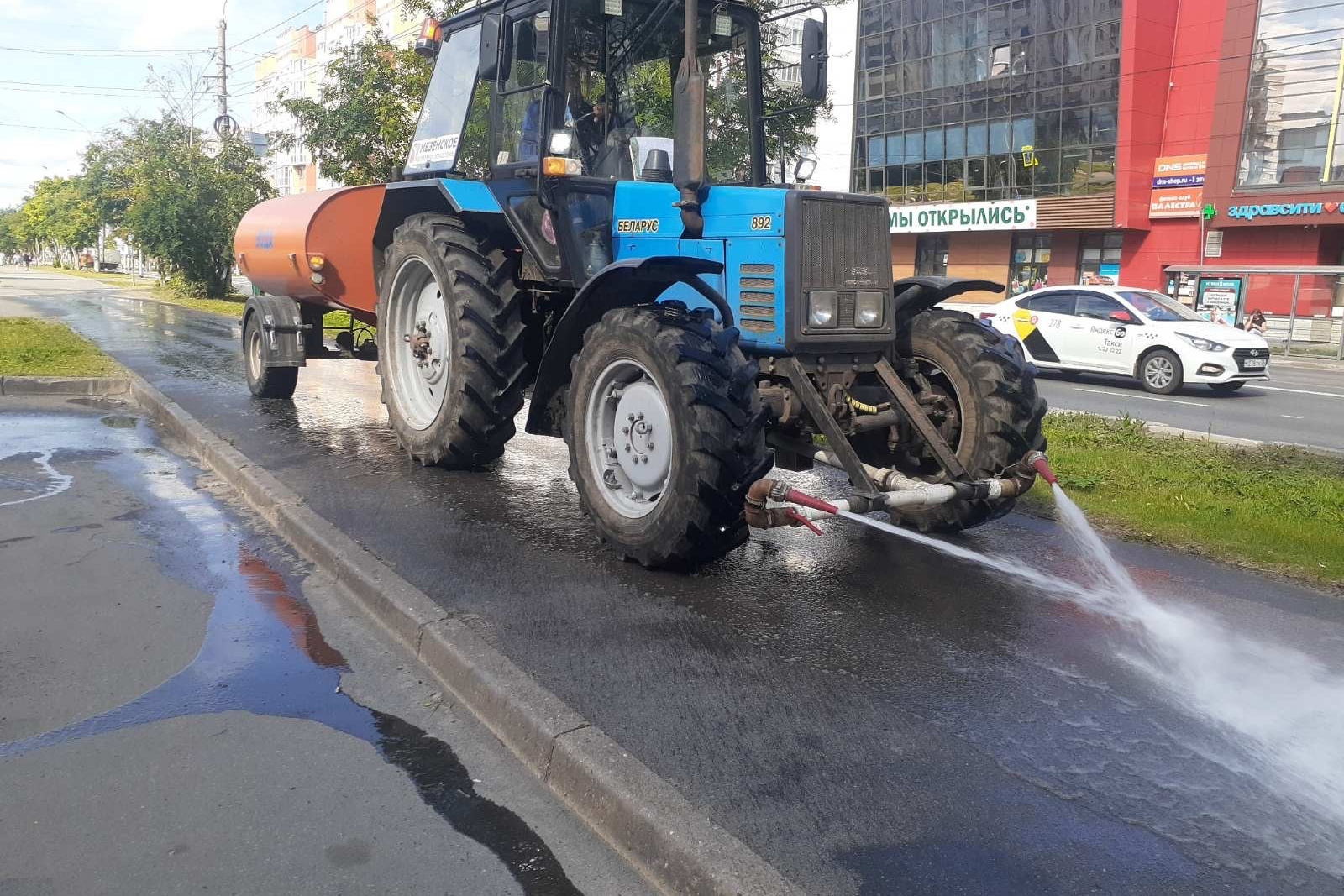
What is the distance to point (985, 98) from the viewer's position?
133ft

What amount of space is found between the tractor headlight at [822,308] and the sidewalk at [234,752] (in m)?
2.66

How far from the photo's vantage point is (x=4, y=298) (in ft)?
103

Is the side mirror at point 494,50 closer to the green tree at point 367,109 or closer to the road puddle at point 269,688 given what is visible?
the road puddle at point 269,688

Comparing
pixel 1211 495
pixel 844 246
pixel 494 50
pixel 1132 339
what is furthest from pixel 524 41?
pixel 1132 339

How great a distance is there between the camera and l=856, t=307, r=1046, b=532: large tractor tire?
5770mm

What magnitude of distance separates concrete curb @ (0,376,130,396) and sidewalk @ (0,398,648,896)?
5.70 m

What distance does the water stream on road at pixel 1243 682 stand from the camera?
345 centimetres

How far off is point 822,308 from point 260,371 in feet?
22.7

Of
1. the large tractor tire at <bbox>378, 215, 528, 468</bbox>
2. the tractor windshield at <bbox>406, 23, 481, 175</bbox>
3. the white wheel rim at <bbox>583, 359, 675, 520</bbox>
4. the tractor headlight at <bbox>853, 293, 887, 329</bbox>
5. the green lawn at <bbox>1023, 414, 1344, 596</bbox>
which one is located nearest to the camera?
the white wheel rim at <bbox>583, 359, 675, 520</bbox>

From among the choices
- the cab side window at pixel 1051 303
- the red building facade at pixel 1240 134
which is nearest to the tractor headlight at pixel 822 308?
the cab side window at pixel 1051 303

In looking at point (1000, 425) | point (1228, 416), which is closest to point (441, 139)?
point (1000, 425)

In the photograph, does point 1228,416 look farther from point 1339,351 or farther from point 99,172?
point 99,172

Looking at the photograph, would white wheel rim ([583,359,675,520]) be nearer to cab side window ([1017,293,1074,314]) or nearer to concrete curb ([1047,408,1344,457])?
concrete curb ([1047,408,1344,457])

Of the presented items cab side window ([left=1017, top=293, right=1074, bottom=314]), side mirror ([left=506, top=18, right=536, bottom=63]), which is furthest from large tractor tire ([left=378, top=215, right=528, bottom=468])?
cab side window ([left=1017, top=293, right=1074, bottom=314])
